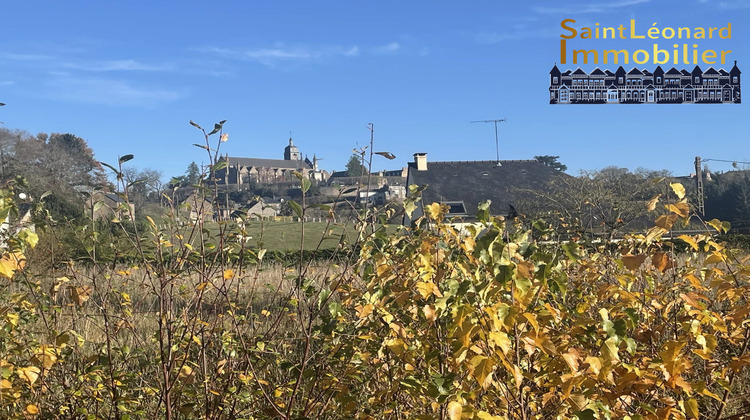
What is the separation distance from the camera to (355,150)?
102 inches

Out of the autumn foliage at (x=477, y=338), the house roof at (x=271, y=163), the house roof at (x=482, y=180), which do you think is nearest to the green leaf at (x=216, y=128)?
the autumn foliage at (x=477, y=338)

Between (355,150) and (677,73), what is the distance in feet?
86.0

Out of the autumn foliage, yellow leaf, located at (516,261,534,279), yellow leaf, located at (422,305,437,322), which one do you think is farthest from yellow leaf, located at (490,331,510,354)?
yellow leaf, located at (422,305,437,322)

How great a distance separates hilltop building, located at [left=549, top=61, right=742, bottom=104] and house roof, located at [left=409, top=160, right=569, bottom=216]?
332cm

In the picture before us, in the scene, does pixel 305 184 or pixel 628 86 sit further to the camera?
pixel 628 86

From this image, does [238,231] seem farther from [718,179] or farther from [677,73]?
[718,179]

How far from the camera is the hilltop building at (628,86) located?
24.4 metres

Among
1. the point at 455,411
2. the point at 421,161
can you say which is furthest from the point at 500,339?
the point at 421,161

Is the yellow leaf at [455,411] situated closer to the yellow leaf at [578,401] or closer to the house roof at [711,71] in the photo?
the yellow leaf at [578,401]

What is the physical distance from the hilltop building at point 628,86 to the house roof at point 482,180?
3.32 meters

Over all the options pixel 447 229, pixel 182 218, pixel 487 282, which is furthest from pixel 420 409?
pixel 182 218

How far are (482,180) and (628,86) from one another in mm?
7254

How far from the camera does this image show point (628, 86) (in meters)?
24.9

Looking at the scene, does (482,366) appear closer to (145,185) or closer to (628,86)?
(145,185)
